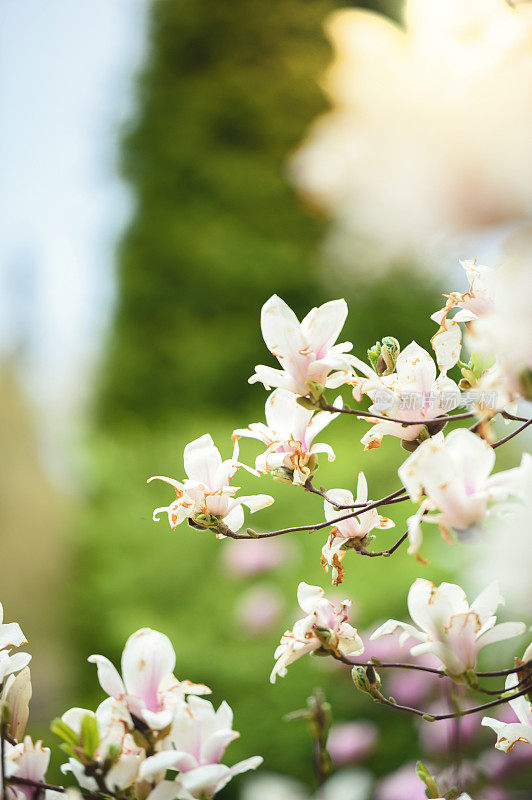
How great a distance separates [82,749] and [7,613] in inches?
82.1

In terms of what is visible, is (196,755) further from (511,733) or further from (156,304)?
(156,304)

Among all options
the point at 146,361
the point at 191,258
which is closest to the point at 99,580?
the point at 146,361

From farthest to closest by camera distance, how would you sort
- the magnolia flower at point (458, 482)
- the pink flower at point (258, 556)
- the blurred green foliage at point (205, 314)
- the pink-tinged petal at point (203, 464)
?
1. the blurred green foliage at point (205, 314)
2. the pink flower at point (258, 556)
3. the pink-tinged petal at point (203, 464)
4. the magnolia flower at point (458, 482)

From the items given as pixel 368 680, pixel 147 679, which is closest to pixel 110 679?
pixel 147 679

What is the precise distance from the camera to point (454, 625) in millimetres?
285

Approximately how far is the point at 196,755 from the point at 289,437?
0.16 metres

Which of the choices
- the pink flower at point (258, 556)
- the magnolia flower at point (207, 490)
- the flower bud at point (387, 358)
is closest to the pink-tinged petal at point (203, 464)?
the magnolia flower at point (207, 490)

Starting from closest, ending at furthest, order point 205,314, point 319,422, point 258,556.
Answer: point 319,422, point 258,556, point 205,314

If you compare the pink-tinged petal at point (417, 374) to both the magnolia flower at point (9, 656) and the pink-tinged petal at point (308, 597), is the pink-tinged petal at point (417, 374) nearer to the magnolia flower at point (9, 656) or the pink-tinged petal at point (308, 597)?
the pink-tinged petal at point (308, 597)

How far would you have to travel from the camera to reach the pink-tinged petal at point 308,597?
12.5 inches

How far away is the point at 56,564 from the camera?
2289 mm

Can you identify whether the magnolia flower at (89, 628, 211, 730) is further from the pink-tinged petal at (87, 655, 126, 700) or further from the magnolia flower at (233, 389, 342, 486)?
the magnolia flower at (233, 389, 342, 486)

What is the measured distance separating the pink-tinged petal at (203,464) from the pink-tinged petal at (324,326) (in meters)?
0.08

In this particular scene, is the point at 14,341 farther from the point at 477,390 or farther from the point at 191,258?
the point at 477,390
